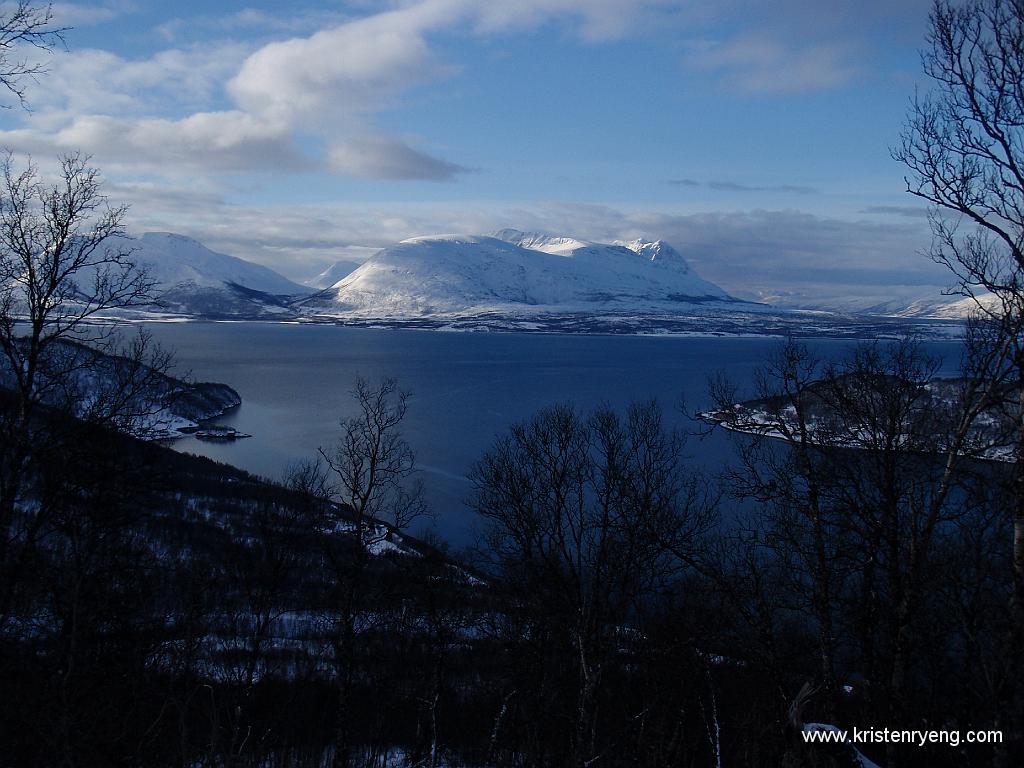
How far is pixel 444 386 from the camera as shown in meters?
58.9

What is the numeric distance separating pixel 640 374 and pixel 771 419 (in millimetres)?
63277

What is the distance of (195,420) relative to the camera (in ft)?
145

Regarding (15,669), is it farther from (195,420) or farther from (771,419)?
(195,420)

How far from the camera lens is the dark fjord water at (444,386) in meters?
33.2

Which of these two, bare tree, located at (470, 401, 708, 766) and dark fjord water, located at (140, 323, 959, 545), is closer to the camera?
bare tree, located at (470, 401, 708, 766)

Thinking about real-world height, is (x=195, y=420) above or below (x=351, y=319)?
below

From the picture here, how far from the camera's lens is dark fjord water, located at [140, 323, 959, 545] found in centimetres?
3322

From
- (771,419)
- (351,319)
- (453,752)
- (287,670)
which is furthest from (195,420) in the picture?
(351,319)

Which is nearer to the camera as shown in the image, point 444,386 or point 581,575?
point 581,575

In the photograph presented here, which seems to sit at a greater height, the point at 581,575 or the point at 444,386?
the point at 581,575

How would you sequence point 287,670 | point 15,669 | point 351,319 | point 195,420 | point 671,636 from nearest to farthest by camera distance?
point 15,669
point 671,636
point 287,670
point 195,420
point 351,319

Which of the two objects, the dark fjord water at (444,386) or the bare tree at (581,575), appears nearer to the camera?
the bare tree at (581,575)

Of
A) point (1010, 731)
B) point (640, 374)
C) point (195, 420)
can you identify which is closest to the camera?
point (1010, 731)

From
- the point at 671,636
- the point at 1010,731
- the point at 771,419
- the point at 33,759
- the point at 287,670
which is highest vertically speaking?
the point at 771,419
